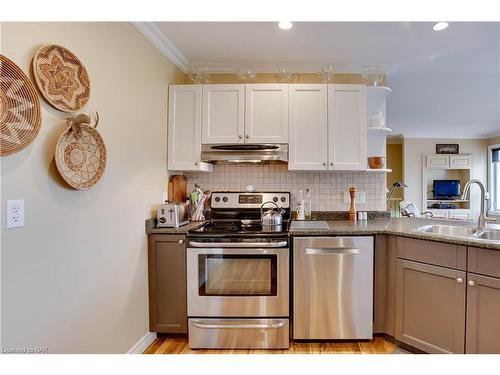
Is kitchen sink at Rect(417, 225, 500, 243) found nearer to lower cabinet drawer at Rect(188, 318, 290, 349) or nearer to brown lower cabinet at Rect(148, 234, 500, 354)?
brown lower cabinet at Rect(148, 234, 500, 354)

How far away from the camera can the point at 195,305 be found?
2176 mm

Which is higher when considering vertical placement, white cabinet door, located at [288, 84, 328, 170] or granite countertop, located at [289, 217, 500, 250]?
white cabinet door, located at [288, 84, 328, 170]

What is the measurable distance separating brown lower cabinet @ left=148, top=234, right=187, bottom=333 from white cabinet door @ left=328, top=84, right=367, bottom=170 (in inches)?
59.5

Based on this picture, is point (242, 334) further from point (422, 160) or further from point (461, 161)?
point (461, 161)

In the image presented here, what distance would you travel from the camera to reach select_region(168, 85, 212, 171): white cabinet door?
260cm

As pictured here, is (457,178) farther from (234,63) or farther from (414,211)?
(234,63)

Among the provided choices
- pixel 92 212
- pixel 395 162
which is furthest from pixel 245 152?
pixel 395 162

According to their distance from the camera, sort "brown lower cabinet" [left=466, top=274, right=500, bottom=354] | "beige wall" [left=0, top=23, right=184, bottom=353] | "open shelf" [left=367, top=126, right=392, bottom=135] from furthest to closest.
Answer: "open shelf" [left=367, top=126, right=392, bottom=135] → "brown lower cabinet" [left=466, top=274, right=500, bottom=354] → "beige wall" [left=0, top=23, right=184, bottom=353]

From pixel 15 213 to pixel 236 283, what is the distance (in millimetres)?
1445

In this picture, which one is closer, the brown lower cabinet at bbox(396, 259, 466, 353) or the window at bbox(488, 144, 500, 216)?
the brown lower cabinet at bbox(396, 259, 466, 353)

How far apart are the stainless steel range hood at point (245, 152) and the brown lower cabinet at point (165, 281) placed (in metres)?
0.79

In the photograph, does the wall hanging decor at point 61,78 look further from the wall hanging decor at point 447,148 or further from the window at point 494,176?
the window at point 494,176

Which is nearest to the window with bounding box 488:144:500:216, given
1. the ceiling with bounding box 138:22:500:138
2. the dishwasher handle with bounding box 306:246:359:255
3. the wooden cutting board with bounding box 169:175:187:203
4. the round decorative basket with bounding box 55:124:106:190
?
the ceiling with bounding box 138:22:500:138
